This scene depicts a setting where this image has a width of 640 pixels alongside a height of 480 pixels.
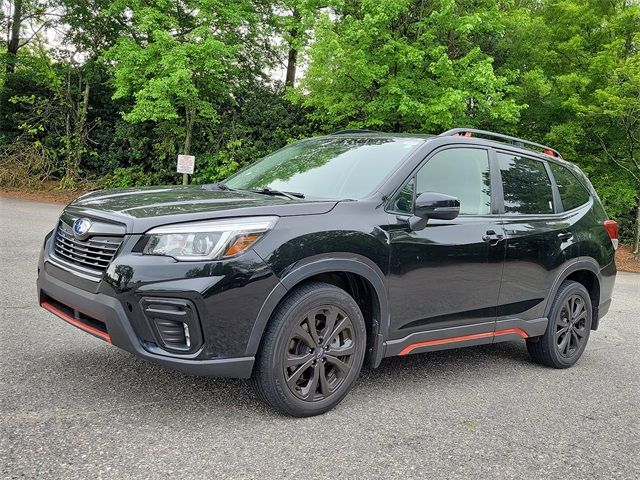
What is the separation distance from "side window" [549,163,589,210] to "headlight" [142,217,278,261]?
3.25 m

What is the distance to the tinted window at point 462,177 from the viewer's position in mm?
4090

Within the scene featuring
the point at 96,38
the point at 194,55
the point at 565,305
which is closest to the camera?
the point at 565,305

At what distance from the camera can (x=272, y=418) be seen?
338 centimetres

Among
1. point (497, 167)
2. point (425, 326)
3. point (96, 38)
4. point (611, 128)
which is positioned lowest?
point (425, 326)

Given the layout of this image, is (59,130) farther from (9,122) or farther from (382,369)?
(382,369)

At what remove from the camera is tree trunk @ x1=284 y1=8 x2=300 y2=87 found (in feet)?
58.3

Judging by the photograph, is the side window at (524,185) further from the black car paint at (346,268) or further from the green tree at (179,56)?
the green tree at (179,56)

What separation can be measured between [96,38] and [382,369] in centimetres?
2066

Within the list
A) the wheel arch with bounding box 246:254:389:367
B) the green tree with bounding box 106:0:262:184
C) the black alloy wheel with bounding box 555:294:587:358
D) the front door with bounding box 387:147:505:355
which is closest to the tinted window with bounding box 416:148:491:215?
the front door with bounding box 387:147:505:355

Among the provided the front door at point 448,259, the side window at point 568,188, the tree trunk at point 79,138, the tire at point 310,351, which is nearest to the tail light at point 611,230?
the side window at point 568,188

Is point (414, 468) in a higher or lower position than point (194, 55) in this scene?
lower

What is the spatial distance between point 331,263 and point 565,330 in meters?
2.68

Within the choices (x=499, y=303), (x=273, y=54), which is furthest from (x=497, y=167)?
(x=273, y=54)

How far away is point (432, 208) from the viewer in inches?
145
